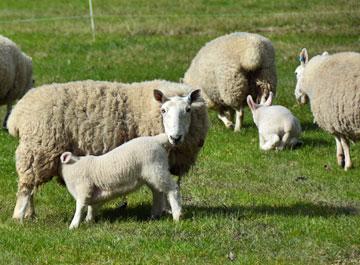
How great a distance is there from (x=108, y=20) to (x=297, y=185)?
17.5 meters

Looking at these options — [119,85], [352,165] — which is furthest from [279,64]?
[119,85]

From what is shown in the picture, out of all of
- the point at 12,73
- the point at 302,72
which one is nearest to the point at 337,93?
the point at 302,72

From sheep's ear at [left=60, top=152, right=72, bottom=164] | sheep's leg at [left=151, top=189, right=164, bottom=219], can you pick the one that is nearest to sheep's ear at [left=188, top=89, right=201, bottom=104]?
sheep's leg at [left=151, top=189, right=164, bottom=219]

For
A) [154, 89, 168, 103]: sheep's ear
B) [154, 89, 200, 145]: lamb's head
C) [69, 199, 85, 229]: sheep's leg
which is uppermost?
[154, 89, 168, 103]: sheep's ear

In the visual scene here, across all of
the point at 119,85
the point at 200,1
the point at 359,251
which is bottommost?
the point at 200,1

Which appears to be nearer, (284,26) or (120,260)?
(120,260)

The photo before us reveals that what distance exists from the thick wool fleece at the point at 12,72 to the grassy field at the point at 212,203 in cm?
145

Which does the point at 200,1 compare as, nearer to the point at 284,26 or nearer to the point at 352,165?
the point at 284,26

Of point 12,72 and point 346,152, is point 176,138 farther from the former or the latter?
point 12,72

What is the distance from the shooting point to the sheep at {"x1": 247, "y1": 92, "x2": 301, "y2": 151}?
13.5 metres

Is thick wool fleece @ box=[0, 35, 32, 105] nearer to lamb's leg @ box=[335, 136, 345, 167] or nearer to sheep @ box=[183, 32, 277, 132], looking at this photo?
sheep @ box=[183, 32, 277, 132]

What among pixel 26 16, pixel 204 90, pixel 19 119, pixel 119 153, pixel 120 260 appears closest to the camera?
pixel 120 260

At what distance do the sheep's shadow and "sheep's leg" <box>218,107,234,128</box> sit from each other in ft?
17.8

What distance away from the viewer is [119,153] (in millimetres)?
8797
